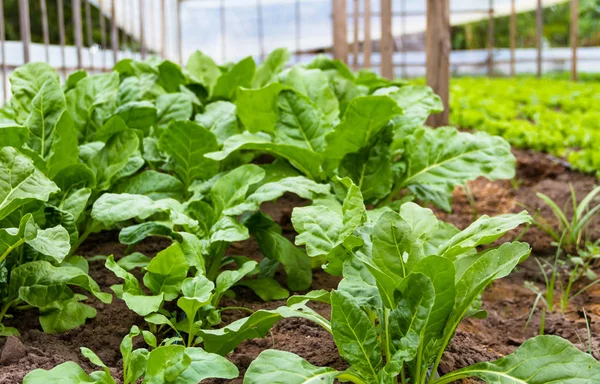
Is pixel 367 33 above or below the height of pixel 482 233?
above

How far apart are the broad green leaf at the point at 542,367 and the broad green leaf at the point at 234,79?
73.9 inches

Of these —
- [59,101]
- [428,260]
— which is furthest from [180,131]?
[428,260]

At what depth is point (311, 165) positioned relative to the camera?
2.23 metres

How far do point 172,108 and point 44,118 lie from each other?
55 cm

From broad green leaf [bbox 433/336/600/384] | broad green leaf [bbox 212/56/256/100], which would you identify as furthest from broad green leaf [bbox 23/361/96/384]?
broad green leaf [bbox 212/56/256/100]

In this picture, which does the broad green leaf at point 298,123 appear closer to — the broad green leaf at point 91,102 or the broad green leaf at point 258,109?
the broad green leaf at point 258,109

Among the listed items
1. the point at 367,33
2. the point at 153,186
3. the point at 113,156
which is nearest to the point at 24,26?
the point at 113,156

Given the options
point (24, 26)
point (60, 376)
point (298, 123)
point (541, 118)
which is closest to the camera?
point (60, 376)

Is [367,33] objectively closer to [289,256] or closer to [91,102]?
[91,102]

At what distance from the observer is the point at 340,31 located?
5926mm

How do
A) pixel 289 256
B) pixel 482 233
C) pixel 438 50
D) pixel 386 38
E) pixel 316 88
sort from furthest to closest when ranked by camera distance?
pixel 386 38, pixel 438 50, pixel 316 88, pixel 289 256, pixel 482 233

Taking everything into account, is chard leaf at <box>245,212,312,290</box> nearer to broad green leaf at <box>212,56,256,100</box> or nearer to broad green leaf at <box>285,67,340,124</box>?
broad green leaf at <box>285,67,340,124</box>

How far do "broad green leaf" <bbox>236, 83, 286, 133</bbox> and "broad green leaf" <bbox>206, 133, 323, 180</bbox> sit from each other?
7cm

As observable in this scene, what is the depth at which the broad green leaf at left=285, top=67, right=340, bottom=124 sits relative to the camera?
8.25 ft
